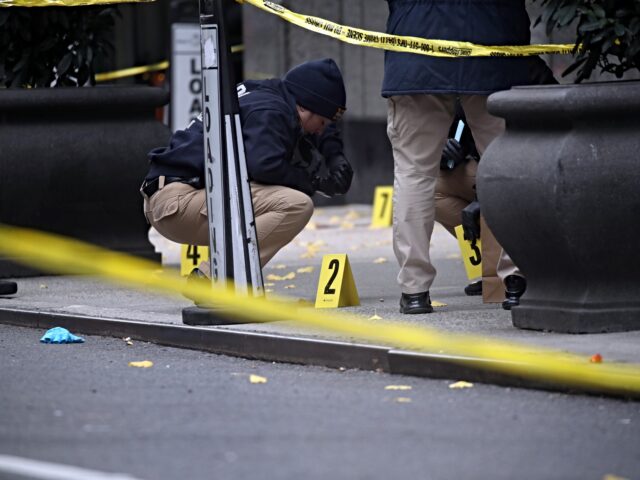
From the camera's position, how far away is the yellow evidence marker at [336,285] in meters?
8.91

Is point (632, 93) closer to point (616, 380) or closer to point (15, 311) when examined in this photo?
point (616, 380)

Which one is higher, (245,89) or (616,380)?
(245,89)

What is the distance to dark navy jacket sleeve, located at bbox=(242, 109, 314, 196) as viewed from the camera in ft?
28.3

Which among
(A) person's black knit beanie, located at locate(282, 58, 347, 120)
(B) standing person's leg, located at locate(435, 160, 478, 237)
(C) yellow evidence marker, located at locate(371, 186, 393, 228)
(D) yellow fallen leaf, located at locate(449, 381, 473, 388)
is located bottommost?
(C) yellow evidence marker, located at locate(371, 186, 393, 228)

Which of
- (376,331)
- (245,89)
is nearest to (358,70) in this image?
(245,89)

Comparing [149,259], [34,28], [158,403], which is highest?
[34,28]

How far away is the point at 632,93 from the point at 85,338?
10.0 ft

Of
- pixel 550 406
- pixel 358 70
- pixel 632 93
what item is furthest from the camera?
pixel 358 70

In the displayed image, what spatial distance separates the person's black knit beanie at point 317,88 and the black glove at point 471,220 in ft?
2.99

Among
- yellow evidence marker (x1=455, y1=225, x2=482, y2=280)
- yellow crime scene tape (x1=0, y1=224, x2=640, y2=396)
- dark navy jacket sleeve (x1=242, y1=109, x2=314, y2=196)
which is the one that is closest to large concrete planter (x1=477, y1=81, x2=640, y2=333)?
yellow crime scene tape (x1=0, y1=224, x2=640, y2=396)

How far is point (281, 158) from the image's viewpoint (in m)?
8.76

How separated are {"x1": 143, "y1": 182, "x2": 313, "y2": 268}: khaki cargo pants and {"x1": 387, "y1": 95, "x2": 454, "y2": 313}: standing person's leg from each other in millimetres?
627

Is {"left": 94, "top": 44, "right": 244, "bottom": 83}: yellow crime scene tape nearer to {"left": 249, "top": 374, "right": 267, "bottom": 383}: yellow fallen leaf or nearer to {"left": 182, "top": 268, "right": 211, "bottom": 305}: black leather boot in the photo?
{"left": 182, "top": 268, "right": 211, "bottom": 305}: black leather boot

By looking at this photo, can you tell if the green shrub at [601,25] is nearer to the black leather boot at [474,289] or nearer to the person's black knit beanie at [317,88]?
the person's black knit beanie at [317,88]
